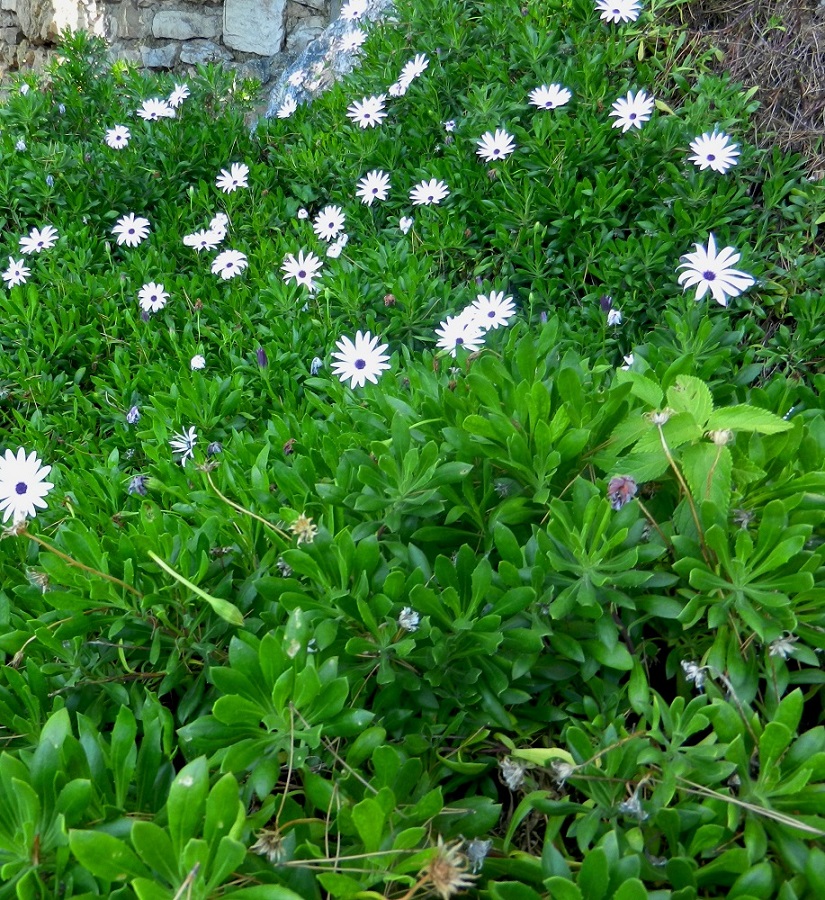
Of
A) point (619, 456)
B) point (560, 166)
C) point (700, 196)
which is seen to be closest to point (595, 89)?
point (560, 166)

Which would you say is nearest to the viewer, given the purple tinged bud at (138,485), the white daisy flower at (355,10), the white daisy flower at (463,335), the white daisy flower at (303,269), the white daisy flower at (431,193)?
the purple tinged bud at (138,485)

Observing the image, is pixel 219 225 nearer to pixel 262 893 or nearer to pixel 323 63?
pixel 323 63

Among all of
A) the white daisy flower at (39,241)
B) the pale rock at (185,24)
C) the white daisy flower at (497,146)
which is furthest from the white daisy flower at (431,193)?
the pale rock at (185,24)

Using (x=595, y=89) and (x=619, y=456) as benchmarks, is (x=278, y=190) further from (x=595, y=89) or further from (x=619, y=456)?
(x=619, y=456)

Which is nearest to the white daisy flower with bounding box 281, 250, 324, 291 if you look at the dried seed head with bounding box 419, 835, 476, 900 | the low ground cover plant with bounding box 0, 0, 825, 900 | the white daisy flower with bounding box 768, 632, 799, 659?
the low ground cover plant with bounding box 0, 0, 825, 900

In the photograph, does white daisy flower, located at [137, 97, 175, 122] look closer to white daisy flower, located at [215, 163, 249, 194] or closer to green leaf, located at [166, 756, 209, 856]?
white daisy flower, located at [215, 163, 249, 194]

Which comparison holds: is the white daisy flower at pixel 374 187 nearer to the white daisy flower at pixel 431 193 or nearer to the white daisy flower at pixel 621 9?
the white daisy flower at pixel 431 193
